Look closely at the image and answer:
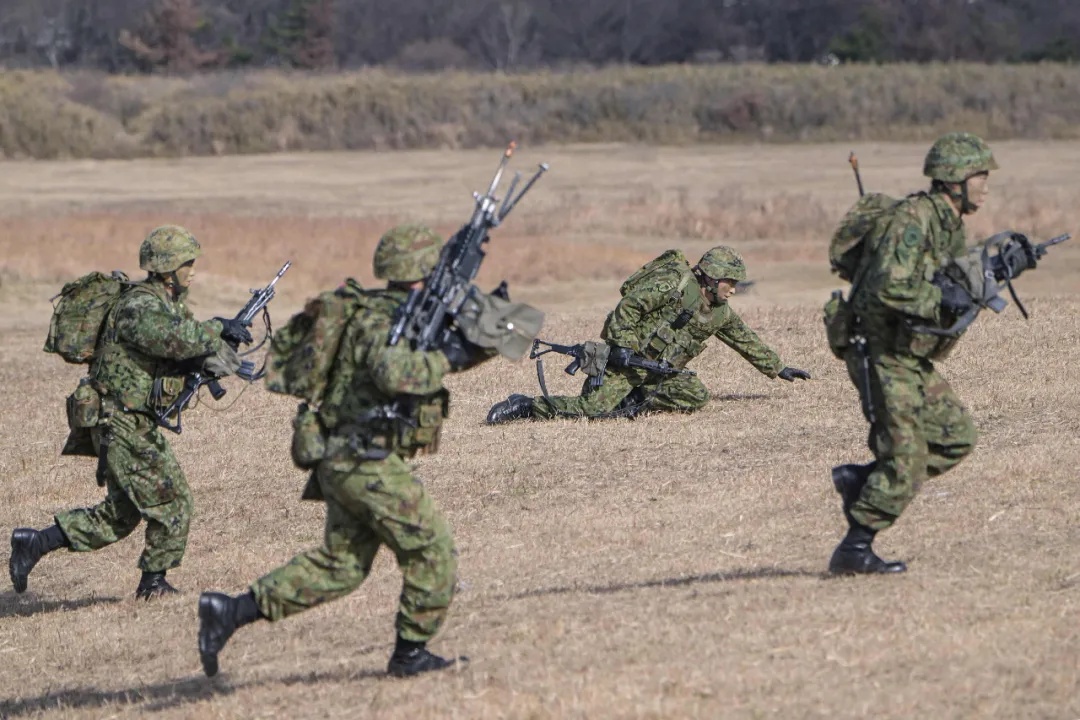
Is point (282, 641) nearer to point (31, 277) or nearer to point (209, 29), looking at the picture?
point (31, 277)

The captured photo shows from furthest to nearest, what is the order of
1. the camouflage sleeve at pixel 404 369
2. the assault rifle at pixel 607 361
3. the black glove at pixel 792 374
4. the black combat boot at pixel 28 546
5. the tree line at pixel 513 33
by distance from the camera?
the tree line at pixel 513 33
the assault rifle at pixel 607 361
the black glove at pixel 792 374
the black combat boot at pixel 28 546
the camouflage sleeve at pixel 404 369

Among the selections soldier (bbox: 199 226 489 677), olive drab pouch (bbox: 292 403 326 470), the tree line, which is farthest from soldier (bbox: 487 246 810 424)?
the tree line

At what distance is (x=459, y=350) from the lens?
673 cm

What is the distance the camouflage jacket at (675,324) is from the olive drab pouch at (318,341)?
6.14 m

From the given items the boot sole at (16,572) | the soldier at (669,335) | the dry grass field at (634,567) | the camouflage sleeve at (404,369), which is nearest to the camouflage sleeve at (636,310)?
the soldier at (669,335)

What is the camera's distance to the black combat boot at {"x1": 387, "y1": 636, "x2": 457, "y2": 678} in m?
7.01

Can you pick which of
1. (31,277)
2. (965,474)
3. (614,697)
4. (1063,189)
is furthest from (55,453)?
(1063,189)

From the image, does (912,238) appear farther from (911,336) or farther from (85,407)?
(85,407)

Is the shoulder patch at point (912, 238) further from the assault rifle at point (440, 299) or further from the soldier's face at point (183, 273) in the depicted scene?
the soldier's face at point (183, 273)

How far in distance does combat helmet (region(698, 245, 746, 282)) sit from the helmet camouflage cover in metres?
5.02

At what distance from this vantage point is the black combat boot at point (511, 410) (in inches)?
525

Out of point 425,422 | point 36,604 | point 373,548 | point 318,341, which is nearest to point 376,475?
point 425,422

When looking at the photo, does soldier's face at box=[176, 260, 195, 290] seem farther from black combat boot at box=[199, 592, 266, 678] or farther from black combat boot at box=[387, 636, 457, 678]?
black combat boot at box=[387, 636, 457, 678]

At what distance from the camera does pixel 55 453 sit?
1416 centimetres
